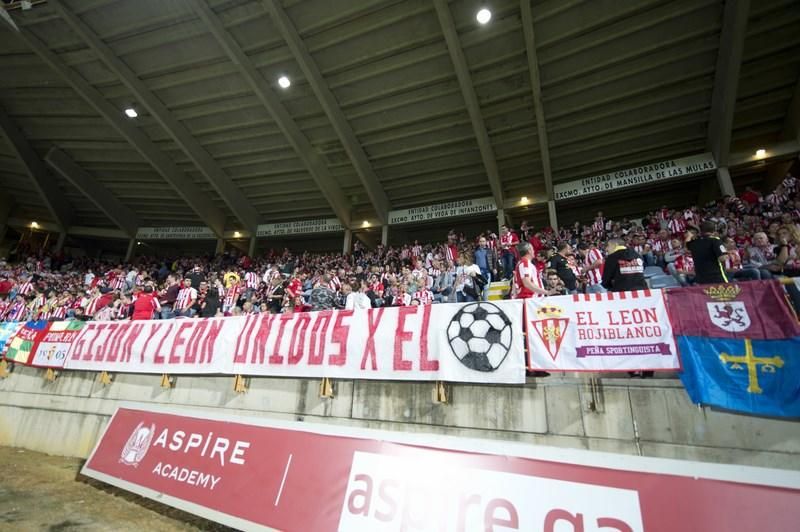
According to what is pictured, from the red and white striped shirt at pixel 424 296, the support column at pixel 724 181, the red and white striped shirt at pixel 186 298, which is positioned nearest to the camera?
the red and white striped shirt at pixel 424 296

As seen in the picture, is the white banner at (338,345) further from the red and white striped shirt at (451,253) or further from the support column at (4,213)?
the support column at (4,213)

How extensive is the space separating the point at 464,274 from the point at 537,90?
10.00 metres

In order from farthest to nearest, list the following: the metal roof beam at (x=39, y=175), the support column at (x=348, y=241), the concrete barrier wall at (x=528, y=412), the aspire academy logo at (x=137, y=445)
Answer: the support column at (x=348, y=241) < the metal roof beam at (x=39, y=175) < the aspire academy logo at (x=137, y=445) < the concrete barrier wall at (x=528, y=412)

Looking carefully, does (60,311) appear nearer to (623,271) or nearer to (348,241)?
(348,241)

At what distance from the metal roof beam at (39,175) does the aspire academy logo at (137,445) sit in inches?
943

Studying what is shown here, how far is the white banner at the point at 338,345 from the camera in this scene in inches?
176

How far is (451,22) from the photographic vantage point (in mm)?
12461

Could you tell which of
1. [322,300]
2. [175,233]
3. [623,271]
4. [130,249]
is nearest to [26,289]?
[175,233]

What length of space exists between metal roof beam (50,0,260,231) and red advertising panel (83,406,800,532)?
1698 cm

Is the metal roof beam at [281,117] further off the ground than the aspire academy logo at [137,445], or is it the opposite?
the metal roof beam at [281,117]

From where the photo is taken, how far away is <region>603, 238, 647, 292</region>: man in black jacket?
4758 mm

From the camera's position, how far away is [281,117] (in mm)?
16250

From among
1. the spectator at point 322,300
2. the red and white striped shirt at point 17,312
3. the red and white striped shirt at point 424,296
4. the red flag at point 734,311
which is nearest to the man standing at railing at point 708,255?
the red flag at point 734,311

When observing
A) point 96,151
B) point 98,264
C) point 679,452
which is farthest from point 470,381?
point 98,264
